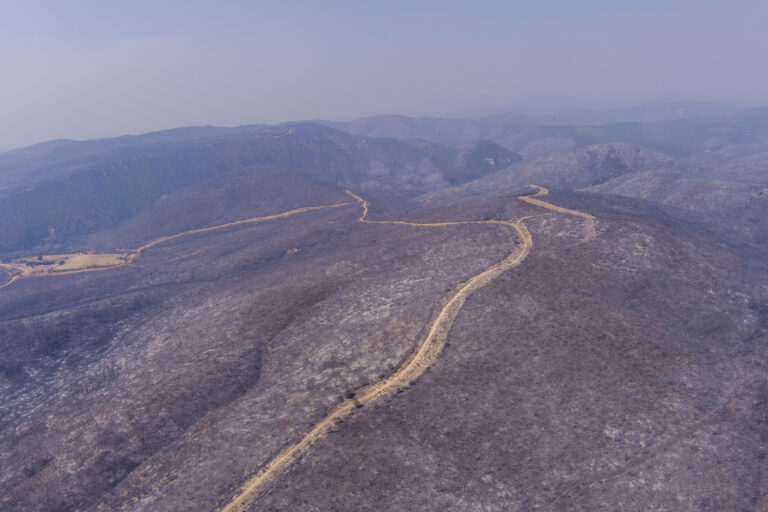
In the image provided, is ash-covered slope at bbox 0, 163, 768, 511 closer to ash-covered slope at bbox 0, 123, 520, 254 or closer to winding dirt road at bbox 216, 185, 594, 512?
winding dirt road at bbox 216, 185, 594, 512

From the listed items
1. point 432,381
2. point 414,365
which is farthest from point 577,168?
Result: point 432,381

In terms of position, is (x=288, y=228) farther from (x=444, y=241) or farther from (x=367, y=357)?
(x=367, y=357)

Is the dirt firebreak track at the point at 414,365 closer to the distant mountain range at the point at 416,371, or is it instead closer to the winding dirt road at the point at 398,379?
the winding dirt road at the point at 398,379

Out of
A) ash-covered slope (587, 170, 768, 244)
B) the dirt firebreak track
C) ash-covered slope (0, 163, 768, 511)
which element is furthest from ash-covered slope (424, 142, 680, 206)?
ash-covered slope (0, 163, 768, 511)

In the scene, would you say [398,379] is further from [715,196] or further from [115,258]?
[715,196]

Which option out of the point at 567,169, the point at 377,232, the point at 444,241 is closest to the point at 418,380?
the point at 444,241

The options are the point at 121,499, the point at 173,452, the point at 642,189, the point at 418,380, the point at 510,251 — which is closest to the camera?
the point at 121,499

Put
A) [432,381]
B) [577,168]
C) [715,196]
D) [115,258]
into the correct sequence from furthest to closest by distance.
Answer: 1. [577,168]
2. [115,258]
3. [715,196]
4. [432,381]

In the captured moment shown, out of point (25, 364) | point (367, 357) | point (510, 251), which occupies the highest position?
point (510, 251)
